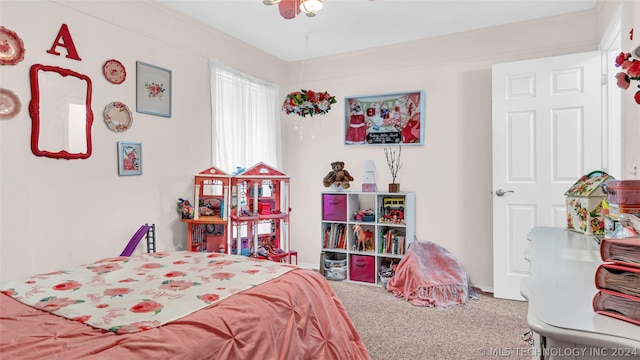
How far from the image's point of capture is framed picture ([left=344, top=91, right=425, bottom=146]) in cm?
397

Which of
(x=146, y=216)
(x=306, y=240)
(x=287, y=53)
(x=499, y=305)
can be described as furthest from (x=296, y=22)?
(x=499, y=305)

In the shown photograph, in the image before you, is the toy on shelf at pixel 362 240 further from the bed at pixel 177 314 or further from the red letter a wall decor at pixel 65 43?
the red letter a wall decor at pixel 65 43

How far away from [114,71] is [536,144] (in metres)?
3.54

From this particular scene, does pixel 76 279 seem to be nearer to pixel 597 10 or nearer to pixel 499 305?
pixel 499 305

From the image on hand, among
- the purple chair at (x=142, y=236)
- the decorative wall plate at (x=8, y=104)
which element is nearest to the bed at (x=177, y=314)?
the purple chair at (x=142, y=236)

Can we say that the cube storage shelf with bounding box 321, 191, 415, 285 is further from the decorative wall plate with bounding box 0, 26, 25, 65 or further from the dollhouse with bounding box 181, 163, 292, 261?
the decorative wall plate with bounding box 0, 26, 25, 65

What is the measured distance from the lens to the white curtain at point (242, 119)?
143 inches

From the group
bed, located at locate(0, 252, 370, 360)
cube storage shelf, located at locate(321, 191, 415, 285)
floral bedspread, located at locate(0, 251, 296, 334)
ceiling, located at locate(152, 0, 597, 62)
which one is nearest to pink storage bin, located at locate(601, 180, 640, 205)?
bed, located at locate(0, 252, 370, 360)

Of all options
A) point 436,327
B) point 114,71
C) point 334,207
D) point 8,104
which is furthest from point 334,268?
point 8,104

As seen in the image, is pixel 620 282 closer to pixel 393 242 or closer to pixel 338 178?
pixel 393 242

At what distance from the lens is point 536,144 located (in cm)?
326

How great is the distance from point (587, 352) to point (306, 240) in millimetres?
4039

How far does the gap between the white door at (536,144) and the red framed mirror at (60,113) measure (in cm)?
338

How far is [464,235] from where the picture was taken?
12.3ft
